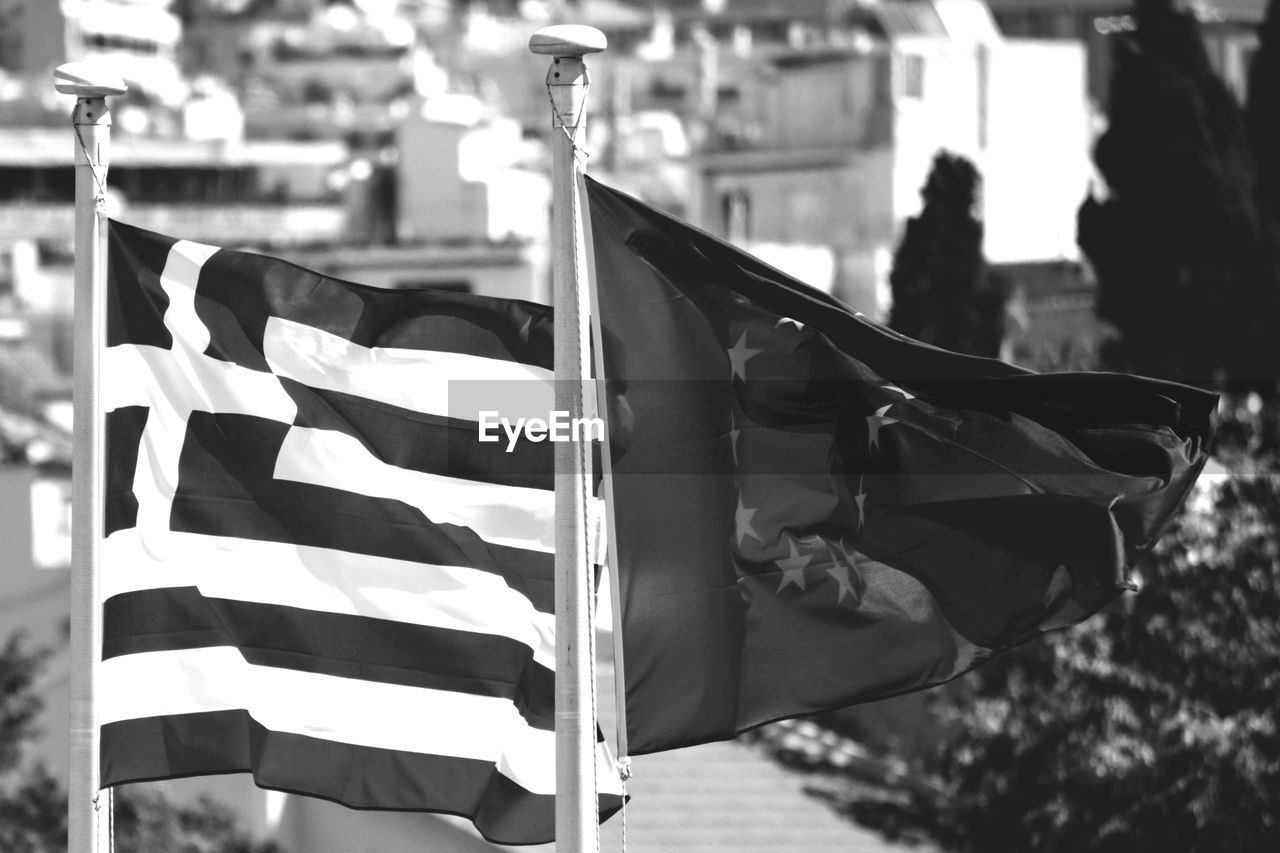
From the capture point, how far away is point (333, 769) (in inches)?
381

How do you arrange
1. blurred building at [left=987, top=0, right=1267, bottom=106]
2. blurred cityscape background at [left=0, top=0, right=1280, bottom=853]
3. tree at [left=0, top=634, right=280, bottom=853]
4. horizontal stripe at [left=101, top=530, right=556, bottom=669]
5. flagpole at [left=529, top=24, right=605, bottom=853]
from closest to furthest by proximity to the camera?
1. flagpole at [left=529, top=24, right=605, bottom=853]
2. horizontal stripe at [left=101, top=530, right=556, bottom=669]
3. blurred cityscape background at [left=0, top=0, right=1280, bottom=853]
4. tree at [left=0, top=634, right=280, bottom=853]
5. blurred building at [left=987, top=0, right=1267, bottom=106]

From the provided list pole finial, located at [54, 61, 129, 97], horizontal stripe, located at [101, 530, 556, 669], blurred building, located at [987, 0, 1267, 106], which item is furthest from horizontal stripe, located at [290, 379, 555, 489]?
blurred building, located at [987, 0, 1267, 106]

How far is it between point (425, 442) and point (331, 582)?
2.09ft

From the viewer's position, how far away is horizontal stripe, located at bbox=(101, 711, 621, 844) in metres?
9.53

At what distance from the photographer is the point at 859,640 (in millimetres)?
9344

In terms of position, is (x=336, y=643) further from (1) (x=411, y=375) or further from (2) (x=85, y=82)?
(2) (x=85, y=82)

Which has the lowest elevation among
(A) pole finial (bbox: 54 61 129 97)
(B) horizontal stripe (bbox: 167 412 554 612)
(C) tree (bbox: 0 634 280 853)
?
(C) tree (bbox: 0 634 280 853)

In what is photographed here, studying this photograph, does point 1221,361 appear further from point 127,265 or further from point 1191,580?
point 127,265

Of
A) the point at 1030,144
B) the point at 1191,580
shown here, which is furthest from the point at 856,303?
the point at 1191,580

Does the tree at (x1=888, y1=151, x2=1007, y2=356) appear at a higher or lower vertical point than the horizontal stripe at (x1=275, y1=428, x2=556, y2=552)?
lower

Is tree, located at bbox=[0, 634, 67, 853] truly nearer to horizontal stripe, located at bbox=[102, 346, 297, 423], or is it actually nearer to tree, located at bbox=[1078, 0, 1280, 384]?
tree, located at bbox=[1078, 0, 1280, 384]

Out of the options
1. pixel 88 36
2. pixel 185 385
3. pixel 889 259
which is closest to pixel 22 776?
pixel 185 385

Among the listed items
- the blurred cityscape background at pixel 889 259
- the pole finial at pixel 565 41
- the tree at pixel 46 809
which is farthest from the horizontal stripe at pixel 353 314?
the tree at pixel 46 809

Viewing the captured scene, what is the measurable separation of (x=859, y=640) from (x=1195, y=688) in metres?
13.9
